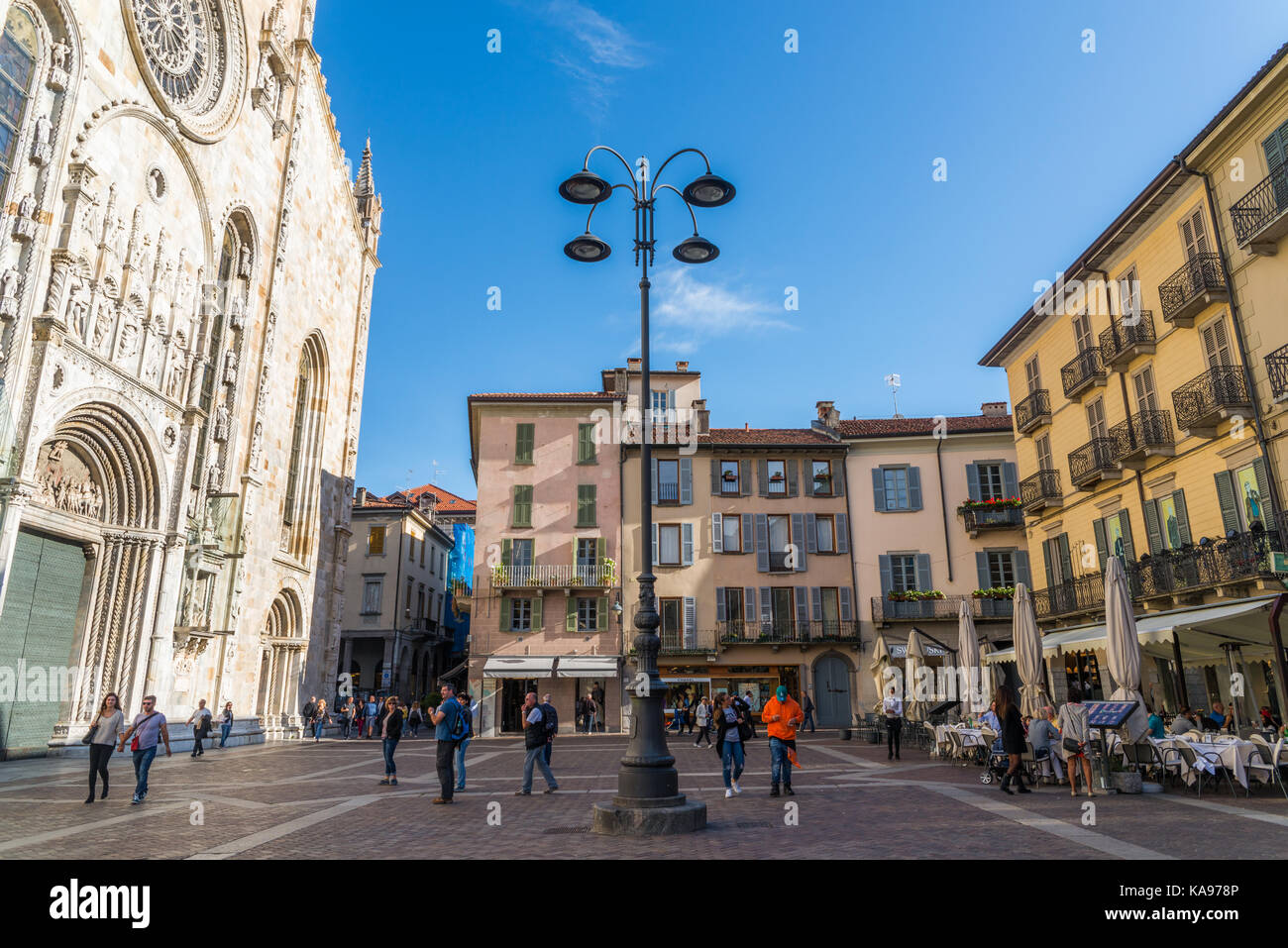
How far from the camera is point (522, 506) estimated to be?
115 ft

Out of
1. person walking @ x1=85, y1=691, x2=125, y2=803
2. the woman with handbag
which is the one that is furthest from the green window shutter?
person walking @ x1=85, y1=691, x2=125, y2=803

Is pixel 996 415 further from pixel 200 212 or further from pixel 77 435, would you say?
pixel 77 435

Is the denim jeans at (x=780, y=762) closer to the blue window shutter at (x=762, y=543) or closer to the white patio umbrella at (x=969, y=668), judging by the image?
the white patio umbrella at (x=969, y=668)

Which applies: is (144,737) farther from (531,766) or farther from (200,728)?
(200,728)

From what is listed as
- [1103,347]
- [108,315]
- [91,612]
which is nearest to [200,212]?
[108,315]

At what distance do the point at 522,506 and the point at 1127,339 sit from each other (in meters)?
23.2

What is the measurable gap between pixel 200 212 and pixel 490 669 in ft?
63.1

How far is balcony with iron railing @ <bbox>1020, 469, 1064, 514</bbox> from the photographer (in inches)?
1035

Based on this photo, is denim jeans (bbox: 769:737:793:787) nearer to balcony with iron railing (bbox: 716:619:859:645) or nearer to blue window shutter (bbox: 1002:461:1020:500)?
balcony with iron railing (bbox: 716:619:859:645)

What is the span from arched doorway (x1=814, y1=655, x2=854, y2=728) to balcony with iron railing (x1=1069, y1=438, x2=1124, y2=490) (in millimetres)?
12975

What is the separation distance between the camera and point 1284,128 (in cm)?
1706

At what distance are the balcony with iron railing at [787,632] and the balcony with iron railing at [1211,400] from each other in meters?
16.4

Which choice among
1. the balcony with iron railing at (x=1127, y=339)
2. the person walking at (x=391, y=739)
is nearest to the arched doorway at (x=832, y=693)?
the balcony with iron railing at (x=1127, y=339)
